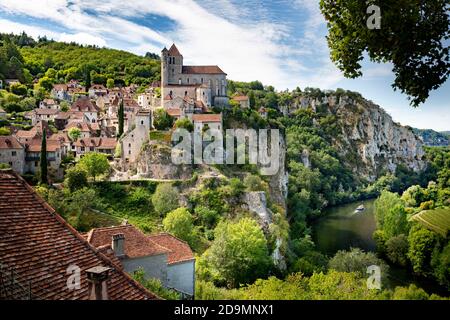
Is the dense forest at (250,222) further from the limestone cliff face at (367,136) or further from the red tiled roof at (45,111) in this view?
the limestone cliff face at (367,136)

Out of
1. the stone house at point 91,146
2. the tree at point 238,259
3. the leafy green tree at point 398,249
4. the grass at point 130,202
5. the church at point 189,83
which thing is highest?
the church at point 189,83

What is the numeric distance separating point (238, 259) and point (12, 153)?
1039 inches

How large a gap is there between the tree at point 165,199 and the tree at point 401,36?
104 feet

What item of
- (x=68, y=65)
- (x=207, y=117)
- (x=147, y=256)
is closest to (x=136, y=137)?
(x=207, y=117)

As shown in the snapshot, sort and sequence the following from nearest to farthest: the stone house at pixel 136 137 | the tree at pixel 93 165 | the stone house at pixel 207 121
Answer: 1. the tree at pixel 93 165
2. the stone house at pixel 136 137
3. the stone house at pixel 207 121

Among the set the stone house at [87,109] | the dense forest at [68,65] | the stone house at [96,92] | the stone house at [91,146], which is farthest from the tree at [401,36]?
the dense forest at [68,65]

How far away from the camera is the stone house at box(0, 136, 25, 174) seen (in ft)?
128

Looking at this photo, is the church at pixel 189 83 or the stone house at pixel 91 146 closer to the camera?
the stone house at pixel 91 146

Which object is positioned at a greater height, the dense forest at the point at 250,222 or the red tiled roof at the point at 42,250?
the red tiled roof at the point at 42,250

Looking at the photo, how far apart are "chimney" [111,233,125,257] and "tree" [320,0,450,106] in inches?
378

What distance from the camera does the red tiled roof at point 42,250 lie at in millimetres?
4660

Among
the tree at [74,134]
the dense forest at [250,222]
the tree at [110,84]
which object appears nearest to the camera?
the dense forest at [250,222]

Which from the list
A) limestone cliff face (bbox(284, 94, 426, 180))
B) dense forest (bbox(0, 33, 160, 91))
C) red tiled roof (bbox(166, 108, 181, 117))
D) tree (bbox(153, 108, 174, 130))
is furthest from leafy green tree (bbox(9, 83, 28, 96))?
limestone cliff face (bbox(284, 94, 426, 180))
